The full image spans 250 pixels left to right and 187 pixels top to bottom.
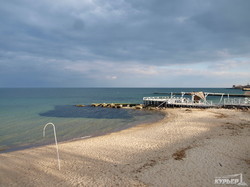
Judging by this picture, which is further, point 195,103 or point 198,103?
point 195,103

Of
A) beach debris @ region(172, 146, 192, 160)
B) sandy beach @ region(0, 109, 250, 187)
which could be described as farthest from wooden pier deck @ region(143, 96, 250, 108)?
beach debris @ region(172, 146, 192, 160)

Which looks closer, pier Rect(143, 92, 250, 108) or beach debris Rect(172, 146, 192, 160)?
beach debris Rect(172, 146, 192, 160)

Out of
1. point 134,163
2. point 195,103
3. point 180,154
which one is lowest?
point 134,163

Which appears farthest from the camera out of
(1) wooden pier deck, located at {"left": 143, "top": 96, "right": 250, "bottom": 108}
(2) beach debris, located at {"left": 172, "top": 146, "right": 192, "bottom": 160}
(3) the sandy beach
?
(1) wooden pier deck, located at {"left": 143, "top": 96, "right": 250, "bottom": 108}

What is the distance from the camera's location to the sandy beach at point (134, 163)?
7.55 meters

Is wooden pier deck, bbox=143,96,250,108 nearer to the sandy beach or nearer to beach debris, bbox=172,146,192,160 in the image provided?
the sandy beach

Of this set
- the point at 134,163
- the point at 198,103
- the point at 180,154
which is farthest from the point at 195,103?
the point at 134,163

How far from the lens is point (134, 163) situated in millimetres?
9281

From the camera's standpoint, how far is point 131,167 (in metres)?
8.75

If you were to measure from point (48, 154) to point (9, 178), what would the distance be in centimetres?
337

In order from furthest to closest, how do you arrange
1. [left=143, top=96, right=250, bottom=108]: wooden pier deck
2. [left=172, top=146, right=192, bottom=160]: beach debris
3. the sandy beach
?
1. [left=143, top=96, right=250, bottom=108]: wooden pier deck
2. [left=172, top=146, right=192, bottom=160]: beach debris
3. the sandy beach

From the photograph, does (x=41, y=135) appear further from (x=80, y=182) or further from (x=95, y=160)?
(x=80, y=182)

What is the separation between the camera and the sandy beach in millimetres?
7551

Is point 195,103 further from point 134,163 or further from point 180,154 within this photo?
point 134,163
